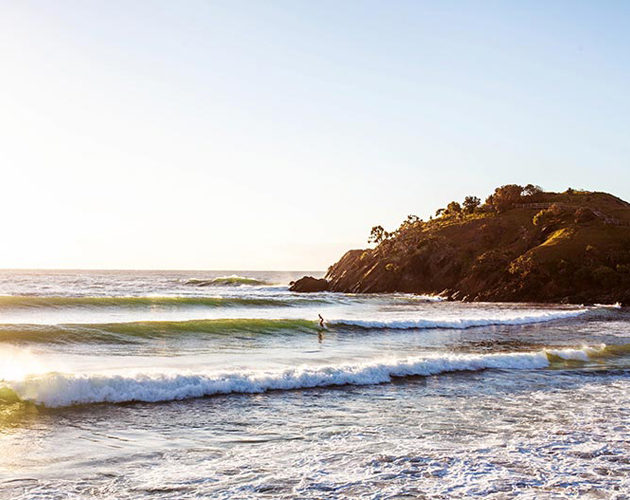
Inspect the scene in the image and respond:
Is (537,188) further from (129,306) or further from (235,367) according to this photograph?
(235,367)

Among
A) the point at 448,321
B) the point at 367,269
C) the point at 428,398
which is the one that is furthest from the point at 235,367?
the point at 367,269

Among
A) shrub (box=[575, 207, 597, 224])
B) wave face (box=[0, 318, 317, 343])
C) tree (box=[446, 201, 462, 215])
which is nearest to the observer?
wave face (box=[0, 318, 317, 343])

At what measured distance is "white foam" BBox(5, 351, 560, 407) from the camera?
633 inches

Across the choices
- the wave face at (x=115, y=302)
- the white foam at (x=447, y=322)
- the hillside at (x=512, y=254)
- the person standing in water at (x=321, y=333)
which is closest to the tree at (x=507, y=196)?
the hillside at (x=512, y=254)

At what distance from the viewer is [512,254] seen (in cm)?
8231

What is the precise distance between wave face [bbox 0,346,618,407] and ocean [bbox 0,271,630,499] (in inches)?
2.1

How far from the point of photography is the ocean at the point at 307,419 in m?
9.86

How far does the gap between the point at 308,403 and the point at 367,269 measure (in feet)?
276

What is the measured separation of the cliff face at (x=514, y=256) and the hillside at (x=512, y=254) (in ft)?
0.38

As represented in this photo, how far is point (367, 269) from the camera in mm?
100188

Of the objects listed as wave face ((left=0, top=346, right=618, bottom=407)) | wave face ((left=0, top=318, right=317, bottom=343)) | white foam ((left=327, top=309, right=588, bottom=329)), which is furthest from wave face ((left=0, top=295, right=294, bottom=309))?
wave face ((left=0, top=346, right=618, bottom=407))

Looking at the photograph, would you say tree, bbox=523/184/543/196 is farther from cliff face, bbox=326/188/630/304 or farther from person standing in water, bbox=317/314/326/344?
person standing in water, bbox=317/314/326/344

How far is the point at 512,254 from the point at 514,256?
0.86 meters

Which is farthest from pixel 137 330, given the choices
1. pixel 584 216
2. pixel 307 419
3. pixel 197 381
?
pixel 584 216
